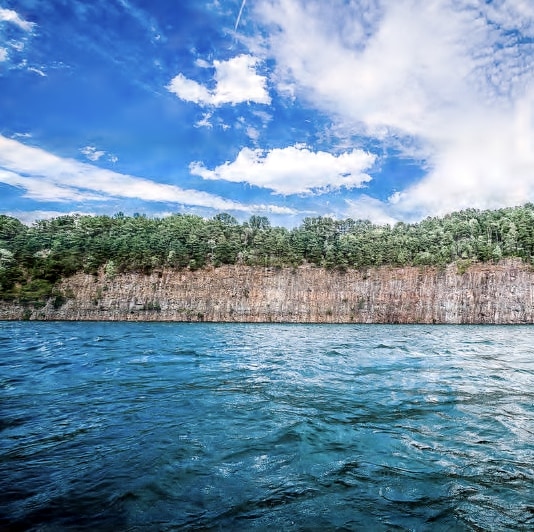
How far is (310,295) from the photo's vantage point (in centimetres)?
12281

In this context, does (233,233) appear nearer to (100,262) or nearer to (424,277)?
(100,262)

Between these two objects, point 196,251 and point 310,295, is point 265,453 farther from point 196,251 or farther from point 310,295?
point 196,251

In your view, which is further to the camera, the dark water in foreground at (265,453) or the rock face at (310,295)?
the rock face at (310,295)

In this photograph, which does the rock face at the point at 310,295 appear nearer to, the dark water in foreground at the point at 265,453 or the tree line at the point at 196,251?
the tree line at the point at 196,251

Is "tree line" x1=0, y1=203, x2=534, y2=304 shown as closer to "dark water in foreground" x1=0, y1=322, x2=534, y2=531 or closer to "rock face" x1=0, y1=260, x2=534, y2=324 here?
"rock face" x1=0, y1=260, x2=534, y2=324

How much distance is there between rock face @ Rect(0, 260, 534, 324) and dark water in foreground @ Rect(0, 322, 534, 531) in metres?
102

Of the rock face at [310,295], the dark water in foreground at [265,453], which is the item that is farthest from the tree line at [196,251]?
the dark water in foreground at [265,453]

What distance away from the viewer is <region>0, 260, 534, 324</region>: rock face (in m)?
114

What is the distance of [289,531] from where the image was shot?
5.74m

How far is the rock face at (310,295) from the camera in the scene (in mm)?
113500

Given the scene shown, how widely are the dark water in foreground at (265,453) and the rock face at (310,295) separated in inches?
4005

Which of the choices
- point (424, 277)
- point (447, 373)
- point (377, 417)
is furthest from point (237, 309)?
point (377, 417)

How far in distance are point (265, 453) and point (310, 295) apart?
115m

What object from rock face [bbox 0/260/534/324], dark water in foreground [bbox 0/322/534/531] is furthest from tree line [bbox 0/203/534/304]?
dark water in foreground [bbox 0/322/534/531]
